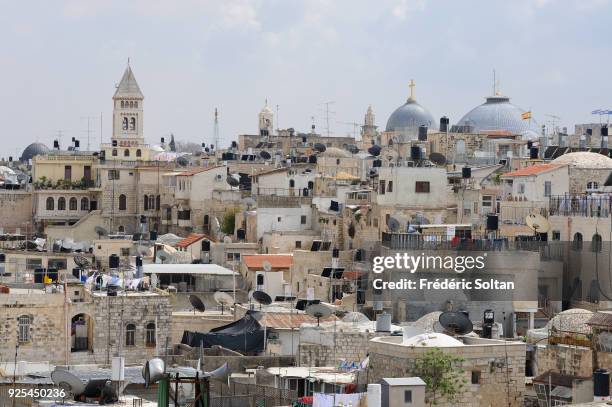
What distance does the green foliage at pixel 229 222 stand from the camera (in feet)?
218

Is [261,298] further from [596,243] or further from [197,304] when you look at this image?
[596,243]

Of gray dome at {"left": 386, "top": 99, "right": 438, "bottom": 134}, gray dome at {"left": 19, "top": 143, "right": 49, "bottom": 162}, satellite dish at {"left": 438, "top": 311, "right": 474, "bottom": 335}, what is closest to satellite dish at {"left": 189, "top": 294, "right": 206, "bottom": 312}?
satellite dish at {"left": 438, "top": 311, "right": 474, "bottom": 335}

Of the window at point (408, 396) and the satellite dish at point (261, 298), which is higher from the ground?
the satellite dish at point (261, 298)

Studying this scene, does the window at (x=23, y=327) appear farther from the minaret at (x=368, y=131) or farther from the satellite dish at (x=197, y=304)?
the minaret at (x=368, y=131)

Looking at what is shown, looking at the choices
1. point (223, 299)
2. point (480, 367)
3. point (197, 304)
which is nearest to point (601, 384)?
point (480, 367)

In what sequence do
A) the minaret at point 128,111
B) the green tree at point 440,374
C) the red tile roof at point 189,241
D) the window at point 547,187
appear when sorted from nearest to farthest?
the green tree at point 440,374
the window at point 547,187
the red tile roof at point 189,241
the minaret at point 128,111

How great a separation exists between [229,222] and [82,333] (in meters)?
27.5

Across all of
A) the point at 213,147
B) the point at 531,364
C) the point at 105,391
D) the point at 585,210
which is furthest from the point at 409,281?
the point at 213,147

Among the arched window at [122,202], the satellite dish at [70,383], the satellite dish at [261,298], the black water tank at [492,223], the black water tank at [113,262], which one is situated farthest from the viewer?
the arched window at [122,202]

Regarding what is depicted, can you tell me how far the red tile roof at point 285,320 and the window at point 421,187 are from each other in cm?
1586

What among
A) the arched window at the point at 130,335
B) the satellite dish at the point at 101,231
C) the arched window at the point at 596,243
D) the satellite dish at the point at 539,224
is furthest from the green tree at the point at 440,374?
the satellite dish at the point at 101,231

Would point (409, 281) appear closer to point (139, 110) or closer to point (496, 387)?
point (496, 387)

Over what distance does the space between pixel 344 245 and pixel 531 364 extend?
26.7 metres

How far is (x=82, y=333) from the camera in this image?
3947cm
